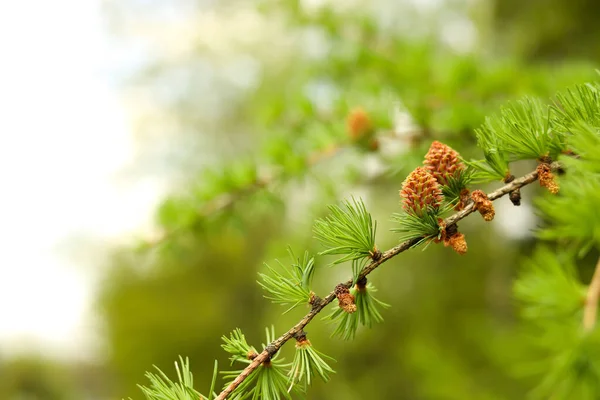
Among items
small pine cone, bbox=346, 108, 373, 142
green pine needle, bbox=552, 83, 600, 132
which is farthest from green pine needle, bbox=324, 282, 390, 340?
small pine cone, bbox=346, 108, 373, 142

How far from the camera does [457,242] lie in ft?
0.68

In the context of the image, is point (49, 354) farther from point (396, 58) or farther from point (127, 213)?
point (396, 58)

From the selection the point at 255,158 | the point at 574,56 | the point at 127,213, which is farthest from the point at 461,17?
the point at 127,213

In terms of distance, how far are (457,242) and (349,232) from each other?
5cm

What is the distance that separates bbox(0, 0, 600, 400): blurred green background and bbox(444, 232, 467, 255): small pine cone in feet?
0.46

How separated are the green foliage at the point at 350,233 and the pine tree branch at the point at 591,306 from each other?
9 cm

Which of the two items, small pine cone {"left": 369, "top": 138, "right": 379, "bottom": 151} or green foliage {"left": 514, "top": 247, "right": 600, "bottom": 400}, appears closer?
green foliage {"left": 514, "top": 247, "right": 600, "bottom": 400}

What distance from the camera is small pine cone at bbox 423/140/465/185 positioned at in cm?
23

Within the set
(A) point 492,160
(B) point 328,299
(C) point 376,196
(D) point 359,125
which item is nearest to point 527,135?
(A) point 492,160

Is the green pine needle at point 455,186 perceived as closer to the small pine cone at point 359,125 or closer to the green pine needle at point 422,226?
the green pine needle at point 422,226

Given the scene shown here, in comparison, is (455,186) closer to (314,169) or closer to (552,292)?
(552,292)

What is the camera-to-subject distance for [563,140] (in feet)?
0.73

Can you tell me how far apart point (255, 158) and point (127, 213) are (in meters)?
1.51

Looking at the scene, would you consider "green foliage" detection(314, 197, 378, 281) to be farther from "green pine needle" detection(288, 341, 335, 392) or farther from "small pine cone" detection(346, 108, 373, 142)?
"small pine cone" detection(346, 108, 373, 142)
